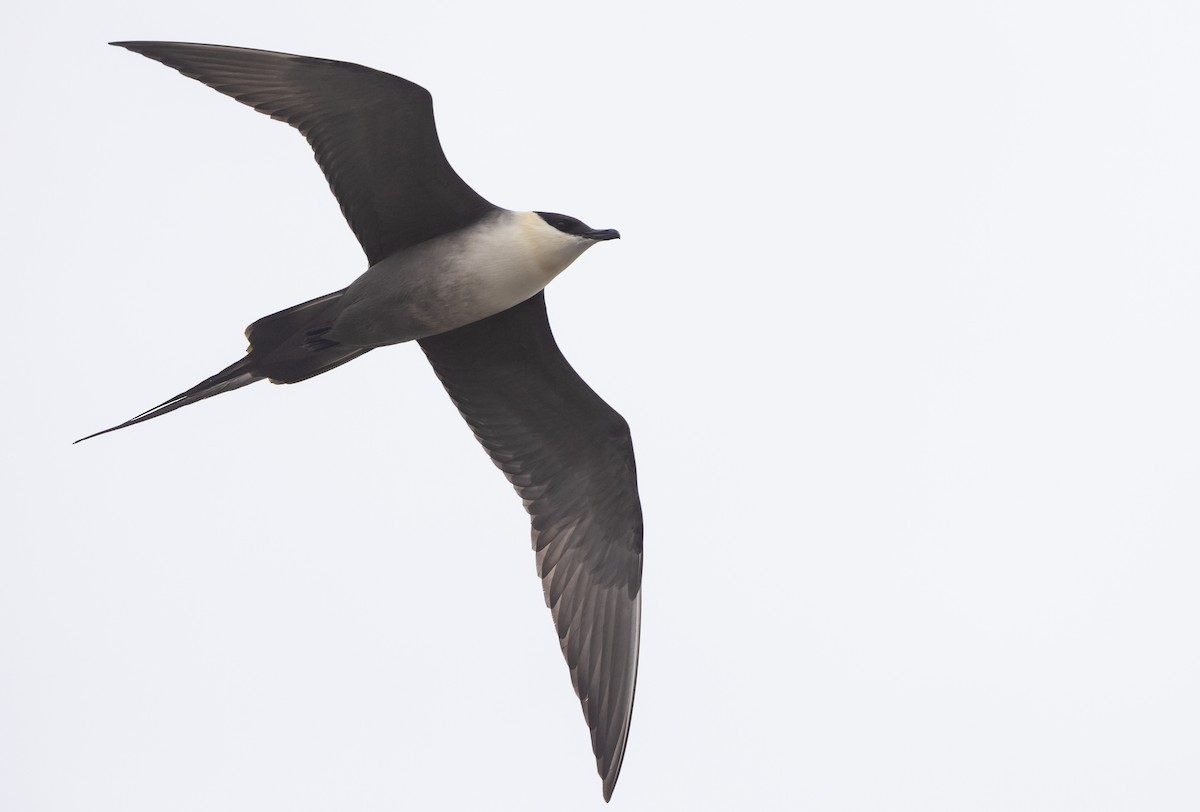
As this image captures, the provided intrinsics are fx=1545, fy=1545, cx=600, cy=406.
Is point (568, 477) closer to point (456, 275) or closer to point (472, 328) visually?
point (472, 328)

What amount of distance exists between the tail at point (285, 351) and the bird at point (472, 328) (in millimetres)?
12

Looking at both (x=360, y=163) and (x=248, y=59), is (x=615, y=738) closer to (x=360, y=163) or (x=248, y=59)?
(x=360, y=163)

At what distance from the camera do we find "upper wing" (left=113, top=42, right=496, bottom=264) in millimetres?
8867

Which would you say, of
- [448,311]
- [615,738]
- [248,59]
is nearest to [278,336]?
[448,311]

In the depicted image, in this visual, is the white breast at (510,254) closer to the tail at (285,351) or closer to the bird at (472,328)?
the bird at (472,328)

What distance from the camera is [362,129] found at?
912 centimetres

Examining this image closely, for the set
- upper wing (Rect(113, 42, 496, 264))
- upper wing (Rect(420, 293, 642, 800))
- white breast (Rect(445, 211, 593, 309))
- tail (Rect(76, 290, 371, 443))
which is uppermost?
upper wing (Rect(113, 42, 496, 264))

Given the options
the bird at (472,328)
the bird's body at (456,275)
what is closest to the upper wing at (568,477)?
the bird at (472,328)

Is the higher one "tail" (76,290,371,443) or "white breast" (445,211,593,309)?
"white breast" (445,211,593,309)

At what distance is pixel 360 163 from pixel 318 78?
24.8 inches

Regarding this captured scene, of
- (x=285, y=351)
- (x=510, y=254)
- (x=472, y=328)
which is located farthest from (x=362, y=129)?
(x=472, y=328)

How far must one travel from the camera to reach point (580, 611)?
10484 mm

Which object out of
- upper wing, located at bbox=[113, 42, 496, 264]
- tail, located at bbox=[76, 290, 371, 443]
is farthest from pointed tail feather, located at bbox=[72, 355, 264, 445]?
upper wing, located at bbox=[113, 42, 496, 264]

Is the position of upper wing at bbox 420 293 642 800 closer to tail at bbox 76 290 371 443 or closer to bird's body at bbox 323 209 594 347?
bird's body at bbox 323 209 594 347
